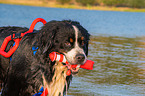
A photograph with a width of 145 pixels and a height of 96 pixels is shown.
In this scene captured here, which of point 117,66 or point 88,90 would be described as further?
point 117,66

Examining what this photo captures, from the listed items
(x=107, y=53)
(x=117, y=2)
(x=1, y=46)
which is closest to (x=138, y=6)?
(x=117, y=2)

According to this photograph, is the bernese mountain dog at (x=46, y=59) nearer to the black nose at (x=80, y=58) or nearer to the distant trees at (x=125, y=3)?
the black nose at (x=80, y=58)

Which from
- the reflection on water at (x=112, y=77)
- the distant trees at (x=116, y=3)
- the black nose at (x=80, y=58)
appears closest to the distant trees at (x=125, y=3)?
the distant trees at (x=116, y=3)

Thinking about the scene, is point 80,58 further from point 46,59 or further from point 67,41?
point 46,59

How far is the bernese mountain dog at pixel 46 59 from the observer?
14.7ft

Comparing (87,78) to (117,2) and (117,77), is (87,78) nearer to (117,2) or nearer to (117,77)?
(117,77)

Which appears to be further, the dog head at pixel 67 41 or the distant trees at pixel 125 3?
the distant trees at pixel 125 3

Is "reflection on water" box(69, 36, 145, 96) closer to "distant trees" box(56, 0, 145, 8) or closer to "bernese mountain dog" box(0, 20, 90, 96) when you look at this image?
"bernese mountain dog" box(0, 20, 90, 96)

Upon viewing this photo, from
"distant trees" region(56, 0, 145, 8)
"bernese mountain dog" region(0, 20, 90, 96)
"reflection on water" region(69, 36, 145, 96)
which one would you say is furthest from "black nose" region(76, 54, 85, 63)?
"distant trees" region(56, 0, 145, 8)

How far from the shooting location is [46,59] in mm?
4578

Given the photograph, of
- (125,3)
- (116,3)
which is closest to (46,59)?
(116,3)

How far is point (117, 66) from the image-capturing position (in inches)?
419

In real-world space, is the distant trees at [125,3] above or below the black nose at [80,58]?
below

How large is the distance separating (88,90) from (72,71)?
3117mm
